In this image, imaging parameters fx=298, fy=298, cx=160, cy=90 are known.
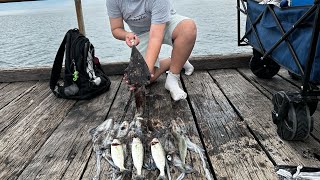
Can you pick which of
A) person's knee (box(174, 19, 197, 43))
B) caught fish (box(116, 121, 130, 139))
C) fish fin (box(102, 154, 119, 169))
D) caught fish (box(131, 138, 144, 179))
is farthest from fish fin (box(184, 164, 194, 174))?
person's knee (box(174, 19, 197, 43))

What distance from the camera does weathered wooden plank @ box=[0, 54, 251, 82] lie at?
362 centimetres

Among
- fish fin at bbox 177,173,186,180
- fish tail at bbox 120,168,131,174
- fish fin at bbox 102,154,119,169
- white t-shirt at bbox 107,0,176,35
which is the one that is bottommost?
fish fin at bbox 102,154,119,169

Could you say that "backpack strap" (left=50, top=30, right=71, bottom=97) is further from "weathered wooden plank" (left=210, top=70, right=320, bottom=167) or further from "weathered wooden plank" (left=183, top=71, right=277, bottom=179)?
"weathered wooden plank" (left=210, top=70, right=320, bottom=167)

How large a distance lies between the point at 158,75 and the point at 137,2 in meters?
0.87

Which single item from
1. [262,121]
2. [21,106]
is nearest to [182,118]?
[262,121]

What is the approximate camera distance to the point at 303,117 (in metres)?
1.67

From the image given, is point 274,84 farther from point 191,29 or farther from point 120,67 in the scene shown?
point 120,67

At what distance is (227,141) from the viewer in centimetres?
186

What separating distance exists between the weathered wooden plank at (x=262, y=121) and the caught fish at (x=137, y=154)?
73cm

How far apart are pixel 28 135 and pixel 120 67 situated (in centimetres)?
171

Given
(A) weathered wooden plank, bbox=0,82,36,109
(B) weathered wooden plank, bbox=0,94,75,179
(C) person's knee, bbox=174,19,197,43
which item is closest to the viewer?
(B) weathered wooden plank, bbox=0,94,75,179

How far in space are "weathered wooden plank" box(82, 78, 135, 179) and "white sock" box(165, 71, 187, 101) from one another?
0.38 m

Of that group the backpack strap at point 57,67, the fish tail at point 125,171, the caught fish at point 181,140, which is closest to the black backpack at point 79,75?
the backpack strap at point 57,67

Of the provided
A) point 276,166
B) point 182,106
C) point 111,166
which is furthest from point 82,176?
point 182,106
